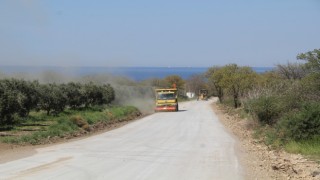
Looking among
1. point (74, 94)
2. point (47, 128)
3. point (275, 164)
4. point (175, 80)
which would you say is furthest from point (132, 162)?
point (175, 80)

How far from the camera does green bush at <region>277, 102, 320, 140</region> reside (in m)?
17.2

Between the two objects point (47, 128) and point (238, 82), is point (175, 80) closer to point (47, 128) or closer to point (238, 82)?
point (238, 82)

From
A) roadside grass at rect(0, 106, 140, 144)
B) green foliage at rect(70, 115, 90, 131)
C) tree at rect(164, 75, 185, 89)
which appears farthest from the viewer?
tree at rect(164, 75, 185, 89)

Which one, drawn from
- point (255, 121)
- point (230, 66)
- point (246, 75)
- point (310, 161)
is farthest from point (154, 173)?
point (230, 66)

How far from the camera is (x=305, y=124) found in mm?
17422

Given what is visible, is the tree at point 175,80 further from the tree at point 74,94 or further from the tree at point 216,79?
the tree at point 74,94

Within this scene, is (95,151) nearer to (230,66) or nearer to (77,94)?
(77,94)

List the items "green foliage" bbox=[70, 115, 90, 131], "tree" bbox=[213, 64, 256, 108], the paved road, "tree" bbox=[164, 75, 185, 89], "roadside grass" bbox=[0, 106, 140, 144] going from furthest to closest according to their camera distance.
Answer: "tree" bbox=[164, 75, 185, 89], "tree" bbox=[213, 64, 256, 108], "green foliage" bbox=[70, 115, 90, 131], "roadside grass" bbox=[0, 106, 140, 144], the paved road

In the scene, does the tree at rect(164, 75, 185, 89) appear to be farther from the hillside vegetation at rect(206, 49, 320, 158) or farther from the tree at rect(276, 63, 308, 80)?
the hillside vegetation at rect(206, 49, 320, 158)

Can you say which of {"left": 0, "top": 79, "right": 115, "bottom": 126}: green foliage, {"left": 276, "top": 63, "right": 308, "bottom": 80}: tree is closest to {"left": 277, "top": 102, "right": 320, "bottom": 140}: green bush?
{"left": 0, "top": 79, "right": 115, "bottom": 126}: green foliage

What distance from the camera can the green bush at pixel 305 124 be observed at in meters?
17.2

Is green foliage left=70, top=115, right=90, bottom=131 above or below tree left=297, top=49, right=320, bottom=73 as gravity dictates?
below

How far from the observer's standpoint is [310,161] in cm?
1359

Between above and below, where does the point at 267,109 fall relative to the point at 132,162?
above
